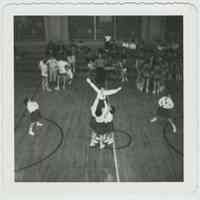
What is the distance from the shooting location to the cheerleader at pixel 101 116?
64.8 inches

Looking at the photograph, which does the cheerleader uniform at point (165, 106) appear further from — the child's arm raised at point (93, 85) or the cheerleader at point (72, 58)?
the cheerleader at point (72, 58)

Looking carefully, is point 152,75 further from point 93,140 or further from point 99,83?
point 93,140

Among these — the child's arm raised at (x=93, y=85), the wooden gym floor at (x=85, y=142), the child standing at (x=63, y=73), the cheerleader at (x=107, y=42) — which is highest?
the cheerleader at (x=107, y=42)

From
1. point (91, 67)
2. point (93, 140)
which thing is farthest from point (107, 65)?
point (93, 140)

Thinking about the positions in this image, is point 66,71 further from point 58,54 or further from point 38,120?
point 38,120

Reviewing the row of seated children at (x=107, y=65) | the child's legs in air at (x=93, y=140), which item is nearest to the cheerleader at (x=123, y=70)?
the row of seated children at (x=107, y=65)

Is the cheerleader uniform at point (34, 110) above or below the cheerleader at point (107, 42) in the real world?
below

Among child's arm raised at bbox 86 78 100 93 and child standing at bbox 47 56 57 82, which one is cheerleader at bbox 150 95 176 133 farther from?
child standing at bbox 47 56 57 82

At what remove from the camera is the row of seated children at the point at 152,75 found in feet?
5.45
